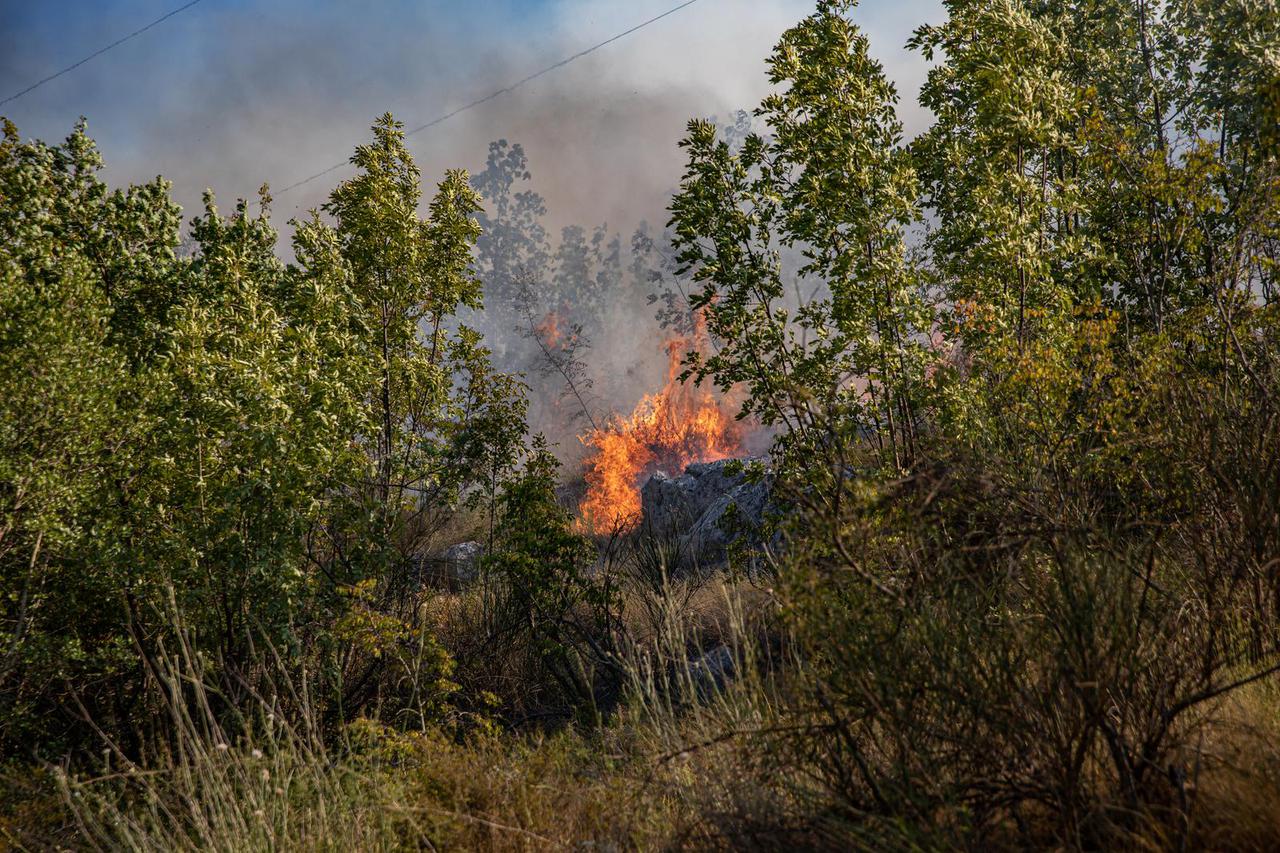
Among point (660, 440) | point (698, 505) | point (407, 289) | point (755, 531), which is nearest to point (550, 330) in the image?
point (660, 440)

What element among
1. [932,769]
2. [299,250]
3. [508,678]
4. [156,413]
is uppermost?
[299,250]

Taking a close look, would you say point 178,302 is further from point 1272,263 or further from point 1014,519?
point 1272,263

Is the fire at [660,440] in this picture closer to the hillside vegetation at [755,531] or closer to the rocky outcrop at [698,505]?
the rocky outcrop at [698,505]

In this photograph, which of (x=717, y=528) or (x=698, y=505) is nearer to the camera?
(x=717, y=528)

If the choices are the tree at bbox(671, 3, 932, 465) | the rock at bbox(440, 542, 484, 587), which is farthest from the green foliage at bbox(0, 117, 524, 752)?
the rock at bbox(440, 542, 484, 587)

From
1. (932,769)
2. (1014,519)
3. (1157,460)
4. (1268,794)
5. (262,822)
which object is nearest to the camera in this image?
(1268,794)

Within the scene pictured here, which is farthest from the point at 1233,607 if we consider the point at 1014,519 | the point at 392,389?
the point at 392,389

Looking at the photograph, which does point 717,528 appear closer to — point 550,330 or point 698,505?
point 698,505

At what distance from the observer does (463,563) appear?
1240 centimetres

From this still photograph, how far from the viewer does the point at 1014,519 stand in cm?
253

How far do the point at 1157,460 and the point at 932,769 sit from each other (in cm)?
258

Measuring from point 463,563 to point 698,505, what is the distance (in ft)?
13.9

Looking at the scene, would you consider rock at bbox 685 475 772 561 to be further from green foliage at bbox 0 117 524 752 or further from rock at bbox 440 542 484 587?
green foliage at bbox 0 117 524 752

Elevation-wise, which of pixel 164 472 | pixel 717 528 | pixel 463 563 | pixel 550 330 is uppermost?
pixel 550 330
